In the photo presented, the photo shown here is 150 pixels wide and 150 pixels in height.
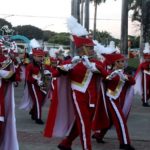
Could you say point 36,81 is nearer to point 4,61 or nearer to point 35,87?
point 35,87

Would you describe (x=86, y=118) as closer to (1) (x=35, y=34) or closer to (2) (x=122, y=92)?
(2) (x=122, y=92)

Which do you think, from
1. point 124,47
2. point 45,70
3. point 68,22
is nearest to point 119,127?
point 68,22

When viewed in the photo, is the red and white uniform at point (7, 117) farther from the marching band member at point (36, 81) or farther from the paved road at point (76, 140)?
the marching band member at point (36, 81)

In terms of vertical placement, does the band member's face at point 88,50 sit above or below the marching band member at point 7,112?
above

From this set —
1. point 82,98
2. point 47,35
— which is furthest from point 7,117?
point 47,35

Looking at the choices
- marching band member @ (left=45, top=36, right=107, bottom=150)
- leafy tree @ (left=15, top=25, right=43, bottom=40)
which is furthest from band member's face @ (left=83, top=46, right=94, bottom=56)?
leafy tree @ (left=15, top=25, right=43, bottom=40)

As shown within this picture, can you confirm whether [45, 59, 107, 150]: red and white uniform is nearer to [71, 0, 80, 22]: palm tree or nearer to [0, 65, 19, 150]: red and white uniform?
[0, 65, 19, 150]: red and white uniform

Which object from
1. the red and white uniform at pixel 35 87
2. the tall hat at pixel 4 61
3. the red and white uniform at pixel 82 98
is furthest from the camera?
the red and white uniform at pixel 35 87

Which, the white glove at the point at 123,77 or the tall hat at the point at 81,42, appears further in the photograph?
the white glove at the point at 123,77

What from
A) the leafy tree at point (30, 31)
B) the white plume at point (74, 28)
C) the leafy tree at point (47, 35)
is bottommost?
the leafy tree at point (47, 35)

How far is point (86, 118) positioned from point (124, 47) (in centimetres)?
2317

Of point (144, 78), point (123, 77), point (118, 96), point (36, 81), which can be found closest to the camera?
point (123, 77)

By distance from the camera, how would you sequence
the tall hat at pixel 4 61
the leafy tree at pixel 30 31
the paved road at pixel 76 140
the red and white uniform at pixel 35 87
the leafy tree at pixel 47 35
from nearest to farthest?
the tall hat at pixel 4 61 < the paved road at pixel 76 140 < the red and white uniform at pixel 35 87 < the leafy tree at pixel 30 31 < the leafy tree at pixel 47 35

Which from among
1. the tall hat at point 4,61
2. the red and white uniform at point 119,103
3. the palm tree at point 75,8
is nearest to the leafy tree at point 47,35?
the palm tree at point 75,8
